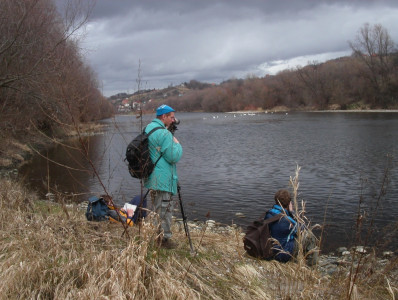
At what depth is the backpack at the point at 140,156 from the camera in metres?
4.62

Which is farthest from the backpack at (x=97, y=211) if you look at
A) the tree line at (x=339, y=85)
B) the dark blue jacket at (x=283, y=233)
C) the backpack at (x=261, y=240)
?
the tree line at (x=339, y=85)

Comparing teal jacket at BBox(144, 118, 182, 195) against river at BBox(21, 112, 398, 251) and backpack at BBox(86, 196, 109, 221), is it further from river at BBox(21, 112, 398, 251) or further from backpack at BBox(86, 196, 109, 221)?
backpack at BBox(86, 196, 109, 221)

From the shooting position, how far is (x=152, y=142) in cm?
481

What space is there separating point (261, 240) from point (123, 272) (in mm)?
2464

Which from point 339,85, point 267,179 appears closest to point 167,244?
point 267,179

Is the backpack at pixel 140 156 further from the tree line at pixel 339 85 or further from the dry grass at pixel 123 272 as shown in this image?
the tree line at pixel 339 85

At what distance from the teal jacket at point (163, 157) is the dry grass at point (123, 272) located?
2.12 feet

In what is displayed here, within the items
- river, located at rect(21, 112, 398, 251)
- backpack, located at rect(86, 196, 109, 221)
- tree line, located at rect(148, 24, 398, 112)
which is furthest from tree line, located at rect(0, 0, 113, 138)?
tree line, located at rect(148, 24, 398, 112)

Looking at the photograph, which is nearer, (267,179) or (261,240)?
(261,240)

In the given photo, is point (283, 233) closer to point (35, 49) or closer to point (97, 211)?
point (97, 211)

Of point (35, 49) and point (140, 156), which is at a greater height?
point (35, 49)

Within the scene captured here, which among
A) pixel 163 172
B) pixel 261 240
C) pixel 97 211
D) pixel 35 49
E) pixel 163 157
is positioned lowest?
pixel 261 240

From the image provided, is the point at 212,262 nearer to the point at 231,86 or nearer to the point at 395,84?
the point at 395,84

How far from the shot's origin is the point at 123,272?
11.1 ft
